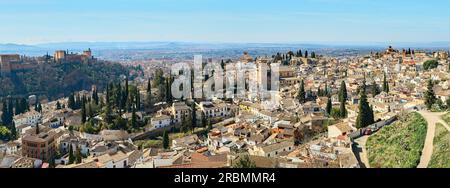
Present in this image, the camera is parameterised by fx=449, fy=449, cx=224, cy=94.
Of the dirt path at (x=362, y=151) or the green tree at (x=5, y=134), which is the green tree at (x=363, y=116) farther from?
the green tree at (x=5, y=134)

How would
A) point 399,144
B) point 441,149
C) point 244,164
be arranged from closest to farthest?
1. point 244,164
2. point 441,149
3. point 399,144

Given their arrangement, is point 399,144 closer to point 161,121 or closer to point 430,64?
point 161,121

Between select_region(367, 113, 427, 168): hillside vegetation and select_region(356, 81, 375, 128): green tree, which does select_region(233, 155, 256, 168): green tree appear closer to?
select_region(367, 113, 427, 168): hillside vegetation

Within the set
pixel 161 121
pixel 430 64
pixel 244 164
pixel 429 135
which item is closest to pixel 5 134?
pixel 161 121

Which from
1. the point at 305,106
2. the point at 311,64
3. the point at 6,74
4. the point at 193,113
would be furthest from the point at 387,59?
the point at 6,74

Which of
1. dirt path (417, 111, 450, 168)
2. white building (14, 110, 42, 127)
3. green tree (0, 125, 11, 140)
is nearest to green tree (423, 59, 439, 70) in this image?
dirt path (417, 111, 450, 168)

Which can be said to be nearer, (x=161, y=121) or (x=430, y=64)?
(x=161, y=121)

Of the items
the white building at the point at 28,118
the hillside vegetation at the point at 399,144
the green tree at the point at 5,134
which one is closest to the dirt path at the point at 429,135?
the hillside vegetation at the point at 399,144
